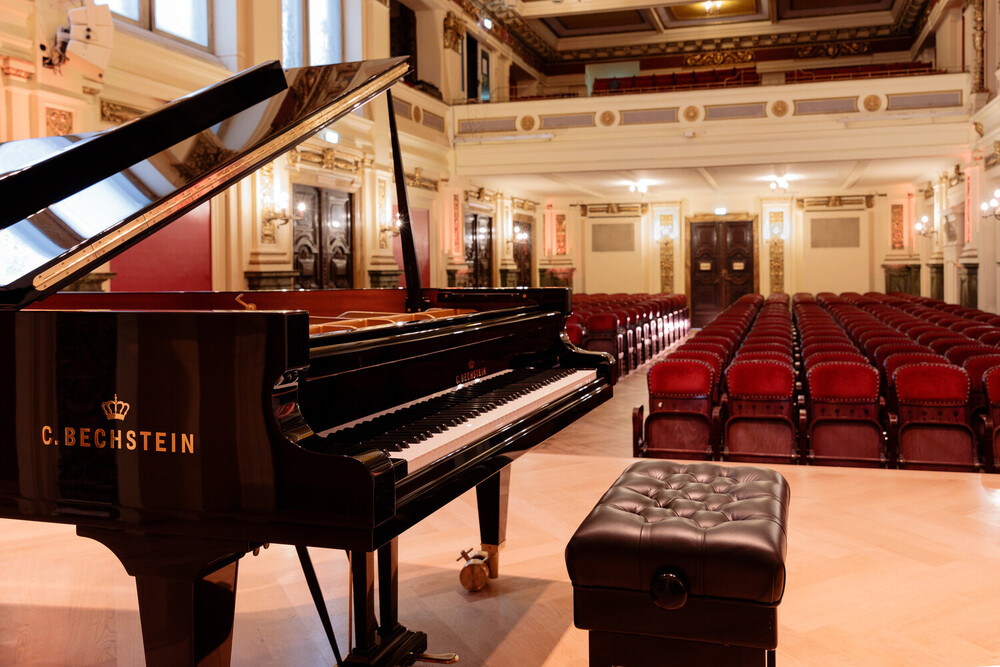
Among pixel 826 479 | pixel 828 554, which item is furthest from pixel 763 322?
pixel 828 554

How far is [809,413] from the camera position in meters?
5.24

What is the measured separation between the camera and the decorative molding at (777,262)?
20312 millimetres

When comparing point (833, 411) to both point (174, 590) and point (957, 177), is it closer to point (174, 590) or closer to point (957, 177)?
point (174, 590)

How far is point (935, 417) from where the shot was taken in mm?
4973

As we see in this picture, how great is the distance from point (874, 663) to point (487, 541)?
125 cm

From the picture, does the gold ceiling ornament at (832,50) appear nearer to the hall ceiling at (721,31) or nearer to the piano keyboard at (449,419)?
the hall ceiling at (721,31)

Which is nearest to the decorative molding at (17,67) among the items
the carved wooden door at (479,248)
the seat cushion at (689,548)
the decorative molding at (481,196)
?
the seat cushion at (689,548)

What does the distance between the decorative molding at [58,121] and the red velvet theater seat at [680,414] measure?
5084 mm

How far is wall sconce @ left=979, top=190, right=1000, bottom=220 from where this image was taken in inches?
430

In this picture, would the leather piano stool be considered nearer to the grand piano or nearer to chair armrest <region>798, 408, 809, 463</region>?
the grand piano

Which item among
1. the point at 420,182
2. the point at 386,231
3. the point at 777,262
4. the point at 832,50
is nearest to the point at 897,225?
the point at 777,262

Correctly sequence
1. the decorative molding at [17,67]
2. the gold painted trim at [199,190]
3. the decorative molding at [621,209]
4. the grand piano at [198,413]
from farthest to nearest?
the decorative molding at [621,209] < the decorative molding at [17,67] < the gold painted trim at [199,190] < the grand piano at [198,413]

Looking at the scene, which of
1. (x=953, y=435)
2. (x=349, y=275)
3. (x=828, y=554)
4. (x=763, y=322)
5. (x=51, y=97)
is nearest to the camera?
(x=828, y=554)

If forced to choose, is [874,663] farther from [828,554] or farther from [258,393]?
[258,393]
